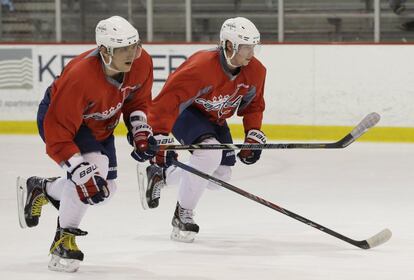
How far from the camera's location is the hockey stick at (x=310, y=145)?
176 inches

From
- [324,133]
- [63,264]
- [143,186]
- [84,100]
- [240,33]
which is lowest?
[324,133]

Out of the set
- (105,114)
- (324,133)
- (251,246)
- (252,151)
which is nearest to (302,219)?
(251,246)

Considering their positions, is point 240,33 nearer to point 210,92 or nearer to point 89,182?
point 210,92

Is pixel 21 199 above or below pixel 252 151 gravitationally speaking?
below

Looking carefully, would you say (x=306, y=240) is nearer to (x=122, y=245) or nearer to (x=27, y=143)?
(x=122, y=245)

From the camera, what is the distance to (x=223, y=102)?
494 cm

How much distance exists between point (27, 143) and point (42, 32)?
144cm

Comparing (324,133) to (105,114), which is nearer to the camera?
(105,114)

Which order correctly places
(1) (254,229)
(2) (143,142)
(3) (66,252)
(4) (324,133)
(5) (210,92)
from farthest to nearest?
(4) (324,133)
(1) (254,229)
(5) (210,92)
(2) (143,142)
(3) (66,252)

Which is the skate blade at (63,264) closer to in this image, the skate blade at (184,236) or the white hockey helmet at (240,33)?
the skate blade at (184,236)

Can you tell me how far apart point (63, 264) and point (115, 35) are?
36.4 inches

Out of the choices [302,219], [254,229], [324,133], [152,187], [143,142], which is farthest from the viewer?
[324,133]

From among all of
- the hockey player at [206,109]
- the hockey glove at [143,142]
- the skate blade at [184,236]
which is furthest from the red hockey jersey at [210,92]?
the skate blade at [184,236]

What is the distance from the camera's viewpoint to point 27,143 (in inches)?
343
